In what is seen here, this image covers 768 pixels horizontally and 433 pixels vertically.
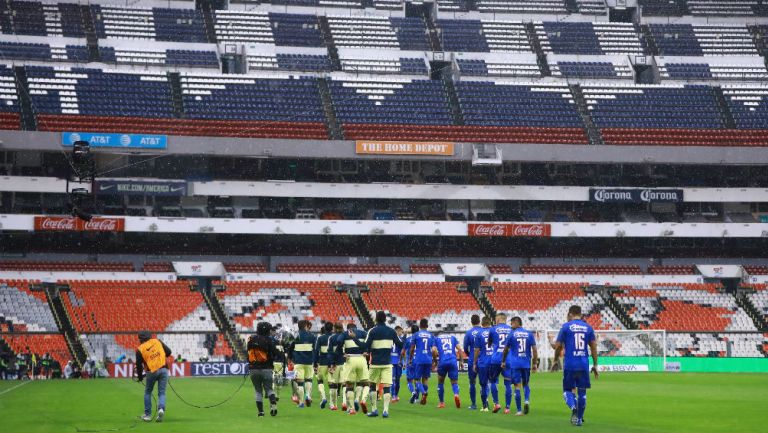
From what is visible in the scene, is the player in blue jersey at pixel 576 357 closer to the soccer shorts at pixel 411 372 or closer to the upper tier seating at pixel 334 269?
the soccer shorts at pixel 411 372

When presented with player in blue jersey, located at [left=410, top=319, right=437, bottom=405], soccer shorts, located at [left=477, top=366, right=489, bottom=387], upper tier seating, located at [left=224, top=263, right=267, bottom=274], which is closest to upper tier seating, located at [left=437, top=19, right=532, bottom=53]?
upper tier seating, located at [left=224, top=263, right=267, bottom=274]

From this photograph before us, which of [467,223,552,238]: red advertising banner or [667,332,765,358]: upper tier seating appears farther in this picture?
[467,223,552,238]: red advertising banner

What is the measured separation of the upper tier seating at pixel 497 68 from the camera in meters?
79.9

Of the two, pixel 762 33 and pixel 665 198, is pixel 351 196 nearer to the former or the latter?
pixel 665 198

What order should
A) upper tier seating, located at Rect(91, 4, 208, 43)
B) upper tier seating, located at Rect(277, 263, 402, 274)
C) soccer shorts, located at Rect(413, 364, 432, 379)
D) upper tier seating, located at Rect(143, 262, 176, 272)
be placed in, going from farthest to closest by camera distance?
upper tier seating, located at Rect(91, 4, 208, 43) < upper tier seating, located at Rect(277, 263, 402, 274) < upper tier seating, located at Rect(143, 262, 176, 272) < soccer shorts, located at Rect(413, 364, 432, 379)

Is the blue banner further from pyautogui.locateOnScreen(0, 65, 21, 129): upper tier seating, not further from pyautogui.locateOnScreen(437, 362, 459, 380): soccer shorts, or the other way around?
pyautogui.locateOnScreen(437, 362, 459, 380): soccer shorts

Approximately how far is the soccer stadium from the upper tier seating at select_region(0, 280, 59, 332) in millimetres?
278

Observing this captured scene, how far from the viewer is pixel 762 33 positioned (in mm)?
85688

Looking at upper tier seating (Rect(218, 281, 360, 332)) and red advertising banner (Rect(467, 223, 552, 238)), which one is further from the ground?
red advertising banner (Rect(467, 223, 552, 238))

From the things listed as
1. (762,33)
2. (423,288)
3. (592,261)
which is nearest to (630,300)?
(592,261)

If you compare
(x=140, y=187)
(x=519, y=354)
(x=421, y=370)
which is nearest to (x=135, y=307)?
(x=140, y=187)

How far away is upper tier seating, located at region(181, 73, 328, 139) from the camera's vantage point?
69500mm

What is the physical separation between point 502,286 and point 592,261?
30.2ft

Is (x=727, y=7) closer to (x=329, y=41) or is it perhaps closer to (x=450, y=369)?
(x=329, y=41)
